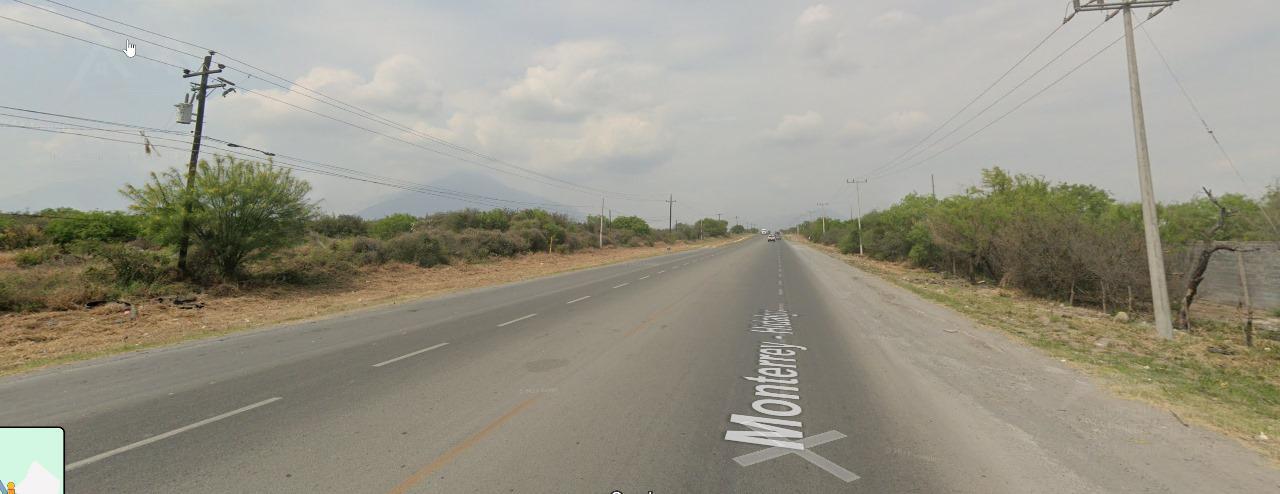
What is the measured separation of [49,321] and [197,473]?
45.6ft

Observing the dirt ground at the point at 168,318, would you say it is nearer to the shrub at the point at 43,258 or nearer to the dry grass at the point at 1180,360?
the shrub at the point at 43,258

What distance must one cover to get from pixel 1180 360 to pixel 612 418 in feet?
32.9

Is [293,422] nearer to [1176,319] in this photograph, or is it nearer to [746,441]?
[746,441]

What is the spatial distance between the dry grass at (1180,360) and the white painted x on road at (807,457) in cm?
393

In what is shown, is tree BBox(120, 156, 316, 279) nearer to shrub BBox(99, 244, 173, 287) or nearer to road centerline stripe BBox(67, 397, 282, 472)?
shrub BBox(99, 244, 173, 287)

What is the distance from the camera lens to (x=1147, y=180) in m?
11.6

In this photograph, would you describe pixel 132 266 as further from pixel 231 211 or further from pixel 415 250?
pixel 415 250

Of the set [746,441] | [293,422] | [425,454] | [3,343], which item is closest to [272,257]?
[3,343]

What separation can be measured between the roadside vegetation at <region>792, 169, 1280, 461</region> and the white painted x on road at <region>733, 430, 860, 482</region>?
12.8ft

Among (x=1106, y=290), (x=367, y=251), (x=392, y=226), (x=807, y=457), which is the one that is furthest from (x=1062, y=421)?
(x=392, y=226)

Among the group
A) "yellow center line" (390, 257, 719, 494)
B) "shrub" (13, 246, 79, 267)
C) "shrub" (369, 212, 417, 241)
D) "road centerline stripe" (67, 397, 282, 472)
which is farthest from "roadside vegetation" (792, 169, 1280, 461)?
"shrub" (369, 212, 417, 241)

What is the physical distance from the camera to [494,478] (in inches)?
158

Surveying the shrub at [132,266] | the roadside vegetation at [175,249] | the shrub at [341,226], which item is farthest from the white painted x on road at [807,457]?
the shrub at [341,226]

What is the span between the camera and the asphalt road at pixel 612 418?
4094 mm
